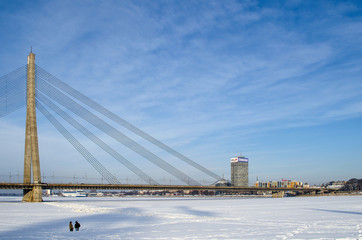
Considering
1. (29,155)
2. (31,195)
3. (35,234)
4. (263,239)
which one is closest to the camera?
(263,239)

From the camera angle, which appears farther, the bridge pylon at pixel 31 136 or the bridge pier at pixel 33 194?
the bridge pier at pixel 33 194

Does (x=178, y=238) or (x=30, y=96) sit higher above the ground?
(x=30, y=96)

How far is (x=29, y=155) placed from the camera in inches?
2559

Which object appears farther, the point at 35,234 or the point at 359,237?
the point at 35,234

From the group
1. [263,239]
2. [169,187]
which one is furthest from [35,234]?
[169,187]

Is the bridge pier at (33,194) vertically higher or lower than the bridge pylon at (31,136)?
lower

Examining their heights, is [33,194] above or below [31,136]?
below

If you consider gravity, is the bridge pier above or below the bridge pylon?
below

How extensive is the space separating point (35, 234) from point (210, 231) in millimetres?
11832

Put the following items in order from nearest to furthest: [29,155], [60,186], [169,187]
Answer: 1. [29,155]
2. [60,186]
3. [169,187]

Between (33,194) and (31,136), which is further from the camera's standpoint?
(33,194)

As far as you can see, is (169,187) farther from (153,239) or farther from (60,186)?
(153,239)

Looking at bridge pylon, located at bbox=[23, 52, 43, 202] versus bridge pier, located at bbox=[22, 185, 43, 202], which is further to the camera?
bridge pier, located at bbox=[22, 185, 43, 202]

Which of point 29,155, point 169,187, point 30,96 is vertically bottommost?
point 169,187
